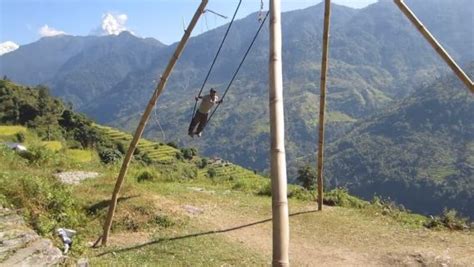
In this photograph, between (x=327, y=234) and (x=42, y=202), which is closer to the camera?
(x=42, y=202)

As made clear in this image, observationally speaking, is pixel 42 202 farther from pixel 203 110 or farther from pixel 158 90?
pixel 203 110

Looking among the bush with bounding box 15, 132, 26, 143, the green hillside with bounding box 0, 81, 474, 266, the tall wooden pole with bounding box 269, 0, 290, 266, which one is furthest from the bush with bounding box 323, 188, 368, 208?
the bush with bounding box 15, 132, 26, 143

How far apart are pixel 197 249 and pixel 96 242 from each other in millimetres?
2831

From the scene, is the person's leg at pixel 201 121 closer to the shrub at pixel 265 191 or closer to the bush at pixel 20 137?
the shrub at pixel 265 191

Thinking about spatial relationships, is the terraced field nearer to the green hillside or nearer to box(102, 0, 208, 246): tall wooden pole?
the green hillside

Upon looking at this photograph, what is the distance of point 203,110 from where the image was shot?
16.5 m

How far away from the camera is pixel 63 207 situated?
16.0 m

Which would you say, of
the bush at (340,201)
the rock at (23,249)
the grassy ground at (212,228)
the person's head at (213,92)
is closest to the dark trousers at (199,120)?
the person's head at (213,92)

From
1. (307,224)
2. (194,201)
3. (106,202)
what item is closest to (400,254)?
(307,224)

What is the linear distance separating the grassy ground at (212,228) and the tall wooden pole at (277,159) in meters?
7.67

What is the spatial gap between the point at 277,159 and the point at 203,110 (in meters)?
10.8

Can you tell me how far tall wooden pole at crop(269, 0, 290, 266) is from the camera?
17.9 ft

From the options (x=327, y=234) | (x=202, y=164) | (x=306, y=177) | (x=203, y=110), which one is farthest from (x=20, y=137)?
(x=202, y=164)

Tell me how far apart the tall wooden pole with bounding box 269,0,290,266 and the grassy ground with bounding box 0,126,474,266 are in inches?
302
